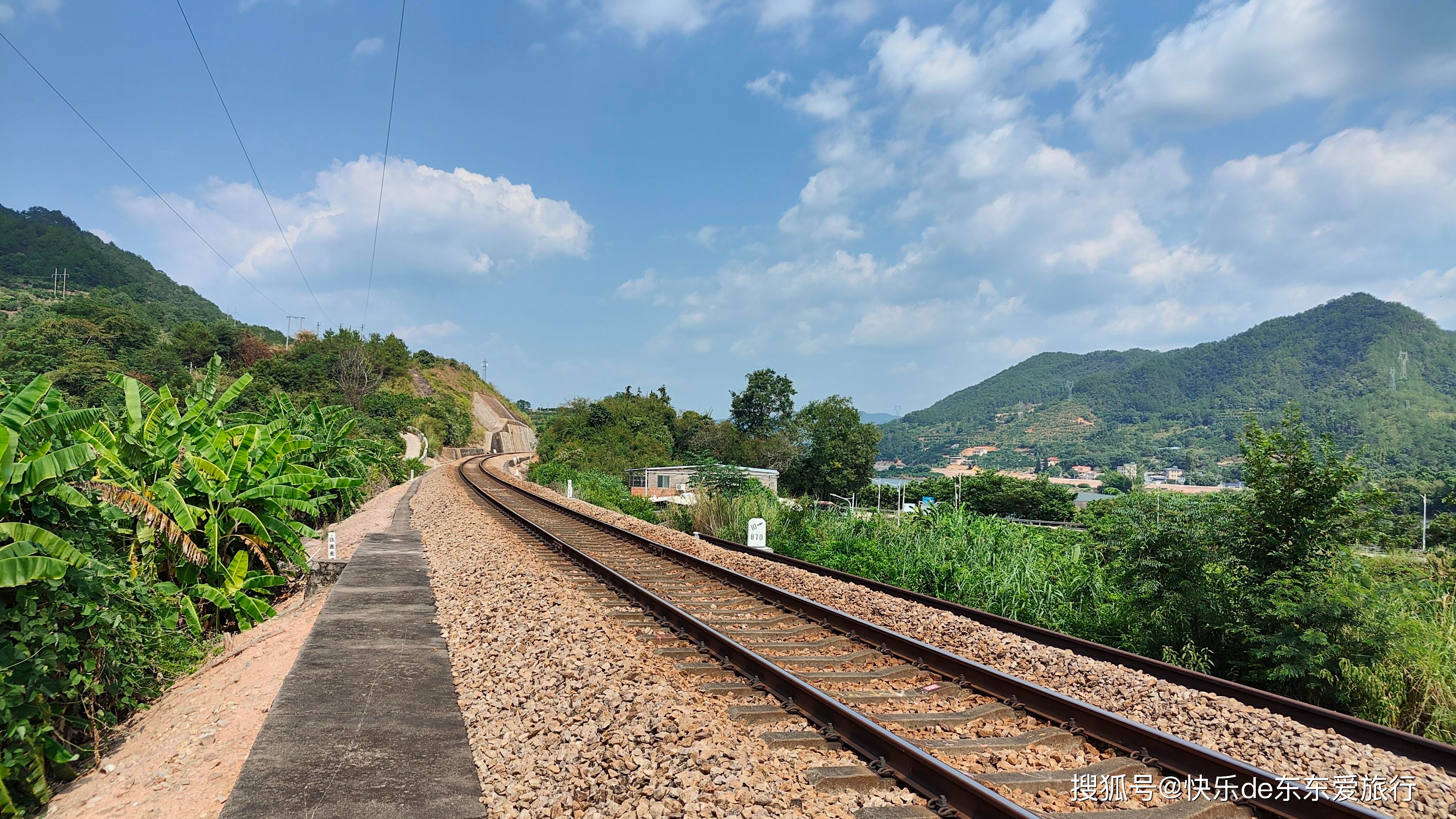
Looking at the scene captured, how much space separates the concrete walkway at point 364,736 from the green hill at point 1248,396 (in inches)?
2846

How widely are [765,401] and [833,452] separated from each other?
15.6 metres

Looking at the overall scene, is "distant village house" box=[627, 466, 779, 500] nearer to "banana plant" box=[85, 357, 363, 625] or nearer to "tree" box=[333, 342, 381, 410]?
"banana plant" box=[85, 357, 363, 625]

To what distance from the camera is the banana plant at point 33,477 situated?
15.1ft

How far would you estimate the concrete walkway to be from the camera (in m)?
3.65

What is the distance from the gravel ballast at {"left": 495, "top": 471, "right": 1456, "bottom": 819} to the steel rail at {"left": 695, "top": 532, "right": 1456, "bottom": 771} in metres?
0.15

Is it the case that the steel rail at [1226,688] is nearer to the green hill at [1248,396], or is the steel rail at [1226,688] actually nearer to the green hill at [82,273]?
the green hill at [1248,396]

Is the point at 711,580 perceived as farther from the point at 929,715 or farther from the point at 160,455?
the point at 160,455

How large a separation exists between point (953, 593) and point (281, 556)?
10.4 m

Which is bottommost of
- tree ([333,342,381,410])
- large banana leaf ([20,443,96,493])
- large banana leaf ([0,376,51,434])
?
large banana leaf ([20,443,96,493])

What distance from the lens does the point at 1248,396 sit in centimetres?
14075

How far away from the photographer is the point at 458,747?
Result: 4402 mm

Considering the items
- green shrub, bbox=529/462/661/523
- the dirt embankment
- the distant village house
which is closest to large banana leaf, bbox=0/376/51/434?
the dirt embankment

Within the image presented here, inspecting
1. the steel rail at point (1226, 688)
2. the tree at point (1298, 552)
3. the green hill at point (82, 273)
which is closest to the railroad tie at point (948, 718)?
the steel rail at point (1226, 688)

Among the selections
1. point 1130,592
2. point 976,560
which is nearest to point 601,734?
point 1130,592
